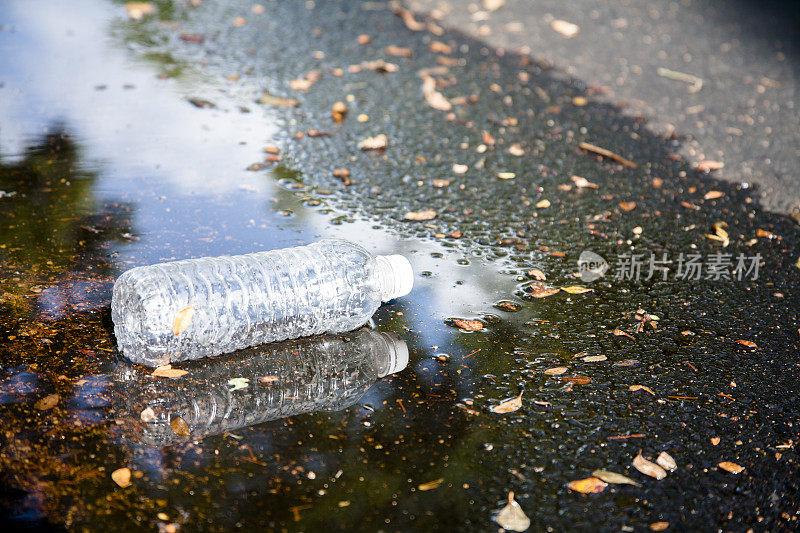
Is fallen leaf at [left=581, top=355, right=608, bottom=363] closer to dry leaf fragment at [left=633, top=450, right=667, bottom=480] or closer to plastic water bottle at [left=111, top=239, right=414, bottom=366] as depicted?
dry leaf fragment at [left=633, top=450, right=667, bottom=480]

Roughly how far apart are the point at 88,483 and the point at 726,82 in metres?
4.94

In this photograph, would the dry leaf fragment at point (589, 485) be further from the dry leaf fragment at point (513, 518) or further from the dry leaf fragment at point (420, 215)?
the dry leaf fragment at point (420, 215)

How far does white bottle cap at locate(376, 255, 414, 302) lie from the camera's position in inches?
109

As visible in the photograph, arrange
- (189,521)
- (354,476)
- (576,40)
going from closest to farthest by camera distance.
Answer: (189,521) → (354,476) → (576,40)

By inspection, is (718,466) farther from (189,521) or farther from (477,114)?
(477,114)

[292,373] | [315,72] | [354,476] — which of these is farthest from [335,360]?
[315,72]

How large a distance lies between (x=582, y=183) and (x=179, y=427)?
8.48ft

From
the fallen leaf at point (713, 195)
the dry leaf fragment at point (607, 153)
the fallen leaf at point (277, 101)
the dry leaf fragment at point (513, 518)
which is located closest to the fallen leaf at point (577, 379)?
the dry leaf fragment at point (513, 518)

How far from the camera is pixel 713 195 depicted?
3959mm

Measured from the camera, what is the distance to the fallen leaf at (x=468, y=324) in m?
2.81

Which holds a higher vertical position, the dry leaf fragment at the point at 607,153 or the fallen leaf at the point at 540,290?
the dry leaf fragment at the point at 607,153

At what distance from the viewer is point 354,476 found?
210 centimetres

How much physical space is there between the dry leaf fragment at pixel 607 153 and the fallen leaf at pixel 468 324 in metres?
1.87

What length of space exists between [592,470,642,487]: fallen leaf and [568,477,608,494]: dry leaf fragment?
0.06ft
